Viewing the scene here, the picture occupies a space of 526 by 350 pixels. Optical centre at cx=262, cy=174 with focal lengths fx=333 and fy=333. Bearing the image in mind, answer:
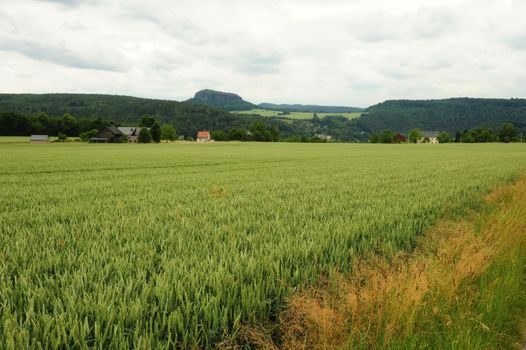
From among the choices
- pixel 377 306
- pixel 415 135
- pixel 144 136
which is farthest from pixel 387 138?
pixel 377 306

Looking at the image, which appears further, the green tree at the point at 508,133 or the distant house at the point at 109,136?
the green tree at the point at 508,133

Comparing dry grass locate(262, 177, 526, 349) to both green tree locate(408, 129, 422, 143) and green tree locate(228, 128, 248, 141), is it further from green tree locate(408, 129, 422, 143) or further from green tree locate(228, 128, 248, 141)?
green tree locate(408, 129, 422, 143)

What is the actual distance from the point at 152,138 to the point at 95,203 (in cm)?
10252

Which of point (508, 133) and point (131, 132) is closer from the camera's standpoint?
point (131, 132)

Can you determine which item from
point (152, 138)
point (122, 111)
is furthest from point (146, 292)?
point (122, 111)

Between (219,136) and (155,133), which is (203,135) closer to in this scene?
(219,136)

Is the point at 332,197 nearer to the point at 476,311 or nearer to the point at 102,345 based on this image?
the point at 476,311

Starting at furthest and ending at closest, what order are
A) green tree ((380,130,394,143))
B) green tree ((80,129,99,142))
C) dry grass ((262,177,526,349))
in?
1. green tree ((380,130,394,143))
2. green tree ((80,129,99,142))
3. dry grass ((262,177,526,349))

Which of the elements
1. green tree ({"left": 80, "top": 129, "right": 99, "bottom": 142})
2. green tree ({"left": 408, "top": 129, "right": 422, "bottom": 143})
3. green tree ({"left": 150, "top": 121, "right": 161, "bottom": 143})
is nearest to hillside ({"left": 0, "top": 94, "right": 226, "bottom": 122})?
green tree ({"left": 80, "top": 129, "right": 99, "bottom": 142})

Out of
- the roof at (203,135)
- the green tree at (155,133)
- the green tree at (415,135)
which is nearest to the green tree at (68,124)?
the green tree at (155,133)

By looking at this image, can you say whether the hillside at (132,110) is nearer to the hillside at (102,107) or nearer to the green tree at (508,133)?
the hillside at (102,107)

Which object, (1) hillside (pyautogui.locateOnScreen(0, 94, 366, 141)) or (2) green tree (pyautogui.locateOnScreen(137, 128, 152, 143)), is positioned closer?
(2) green tree (pyautogui.locateOnScreen(137, 128, 152, 143))

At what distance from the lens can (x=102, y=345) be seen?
252 cm

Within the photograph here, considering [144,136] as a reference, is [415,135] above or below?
above
